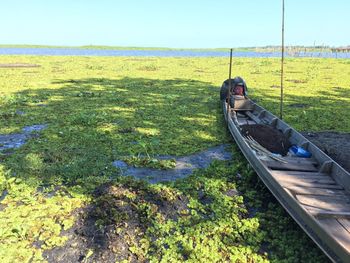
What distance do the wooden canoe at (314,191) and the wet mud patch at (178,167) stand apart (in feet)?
2.58

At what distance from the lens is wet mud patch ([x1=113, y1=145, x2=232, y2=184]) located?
24.9 ft

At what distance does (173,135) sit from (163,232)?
214 inches

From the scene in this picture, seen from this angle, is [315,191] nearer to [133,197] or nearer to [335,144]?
[133,197]

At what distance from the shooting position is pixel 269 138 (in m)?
8.88

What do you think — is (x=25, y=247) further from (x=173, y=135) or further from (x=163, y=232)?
(x=173, y=135)

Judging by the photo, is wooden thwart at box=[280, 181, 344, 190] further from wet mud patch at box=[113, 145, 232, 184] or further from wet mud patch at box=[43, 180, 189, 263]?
wet mud patch at box=[113, 145, 232, 184]

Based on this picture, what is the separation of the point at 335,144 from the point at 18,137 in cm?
972

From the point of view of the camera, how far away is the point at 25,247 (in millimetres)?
4996

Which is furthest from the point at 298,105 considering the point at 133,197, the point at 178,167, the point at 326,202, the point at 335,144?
the point at 133,197

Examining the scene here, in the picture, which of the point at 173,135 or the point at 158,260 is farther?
the point at 173,135

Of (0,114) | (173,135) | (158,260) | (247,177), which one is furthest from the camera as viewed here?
(0,114)

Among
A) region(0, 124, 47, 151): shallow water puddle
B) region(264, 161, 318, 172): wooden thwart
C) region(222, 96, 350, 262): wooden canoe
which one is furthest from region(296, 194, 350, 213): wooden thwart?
region(0, 124, 47, 151): shallow water puddle

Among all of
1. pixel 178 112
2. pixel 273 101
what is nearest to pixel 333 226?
pixel 178 112

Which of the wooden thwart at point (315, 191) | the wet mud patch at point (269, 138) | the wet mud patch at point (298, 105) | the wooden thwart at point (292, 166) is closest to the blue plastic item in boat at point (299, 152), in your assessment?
the wet mud patch at point (269, 138)
